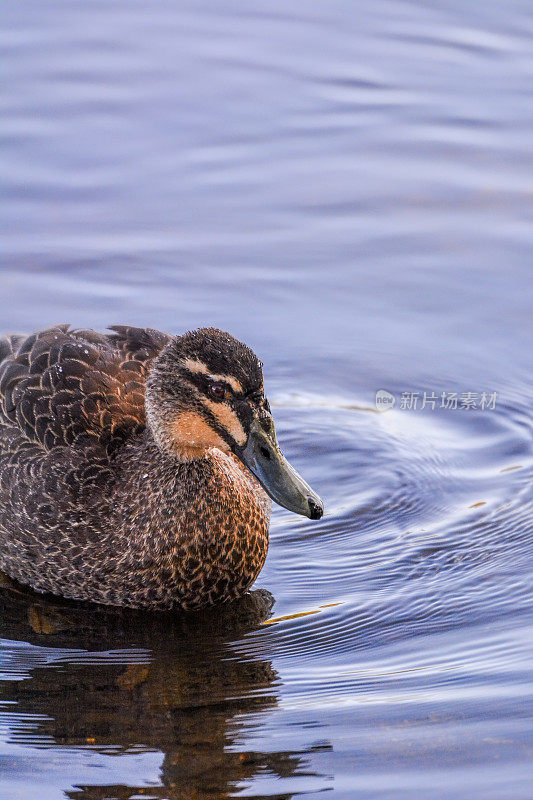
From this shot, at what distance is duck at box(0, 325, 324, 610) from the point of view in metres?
6.87

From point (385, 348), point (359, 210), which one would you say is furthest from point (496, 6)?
point (385, 348)

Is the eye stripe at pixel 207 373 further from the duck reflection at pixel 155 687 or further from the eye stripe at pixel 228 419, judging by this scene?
the duck reflection at pixel 155 687

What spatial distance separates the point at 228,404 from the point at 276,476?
1.46 feet

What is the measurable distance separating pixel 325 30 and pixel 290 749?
9.45 meters

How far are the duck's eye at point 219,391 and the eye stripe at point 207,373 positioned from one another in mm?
35

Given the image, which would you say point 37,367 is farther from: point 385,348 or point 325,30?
point 325,30

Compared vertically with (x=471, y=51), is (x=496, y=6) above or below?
above

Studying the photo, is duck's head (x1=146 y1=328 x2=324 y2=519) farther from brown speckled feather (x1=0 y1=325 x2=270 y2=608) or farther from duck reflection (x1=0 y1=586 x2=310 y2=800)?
duck reflection (x1=0 y1=586 x2=310 y2=800)

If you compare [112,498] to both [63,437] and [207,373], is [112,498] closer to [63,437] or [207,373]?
[63,437]

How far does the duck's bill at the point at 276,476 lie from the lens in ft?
21.6

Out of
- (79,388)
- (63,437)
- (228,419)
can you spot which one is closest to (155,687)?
(228,419)

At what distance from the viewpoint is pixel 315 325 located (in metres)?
9.72

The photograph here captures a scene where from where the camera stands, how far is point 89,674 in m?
6.45

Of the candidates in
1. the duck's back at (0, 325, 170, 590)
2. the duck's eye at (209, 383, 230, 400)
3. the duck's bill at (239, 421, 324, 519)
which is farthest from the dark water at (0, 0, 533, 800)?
the duck's eye at (209, 383, 230, 400)
